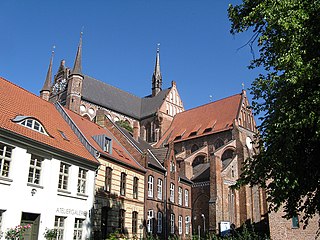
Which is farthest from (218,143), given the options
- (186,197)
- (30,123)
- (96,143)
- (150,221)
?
(30,123)

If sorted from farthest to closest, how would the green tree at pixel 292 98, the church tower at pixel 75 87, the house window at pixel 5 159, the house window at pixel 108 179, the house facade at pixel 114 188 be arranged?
1. the church tower at pixel 75 87
2. the house window at pixel 108 179
3. the house facade at pixel 114 188
4. the house window at pixel 5 159
5. the green tree at pixel 292 98

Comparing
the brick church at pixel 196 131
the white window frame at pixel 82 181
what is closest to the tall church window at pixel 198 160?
the brick church at pixel 196 131

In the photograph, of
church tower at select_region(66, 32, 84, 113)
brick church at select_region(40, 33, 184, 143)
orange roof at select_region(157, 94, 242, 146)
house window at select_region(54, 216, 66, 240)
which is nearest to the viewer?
house window at select_region(54, 216, 66, 240)

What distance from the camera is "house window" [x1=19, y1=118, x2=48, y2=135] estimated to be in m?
17.6

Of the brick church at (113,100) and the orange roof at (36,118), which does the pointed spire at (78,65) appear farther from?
the orange roof at (36,118)

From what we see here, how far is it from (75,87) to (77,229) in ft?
104

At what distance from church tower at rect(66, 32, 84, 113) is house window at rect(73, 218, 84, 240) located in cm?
3000

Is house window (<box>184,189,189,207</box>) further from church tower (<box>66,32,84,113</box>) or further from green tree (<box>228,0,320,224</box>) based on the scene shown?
green tree (<box>228,0,320,224</box>)

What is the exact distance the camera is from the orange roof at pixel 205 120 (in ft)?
155

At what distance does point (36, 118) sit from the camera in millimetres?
18516

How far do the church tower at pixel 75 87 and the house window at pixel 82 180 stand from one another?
2871 centimetres

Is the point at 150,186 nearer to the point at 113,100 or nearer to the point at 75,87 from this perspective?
the point at 75,87

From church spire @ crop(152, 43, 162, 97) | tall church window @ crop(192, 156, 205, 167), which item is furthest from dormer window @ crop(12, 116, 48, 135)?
church spire @ crop(152, 43, 162, 97)

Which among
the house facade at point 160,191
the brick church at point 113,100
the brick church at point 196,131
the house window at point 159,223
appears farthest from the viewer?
the brick church at point 113,100
